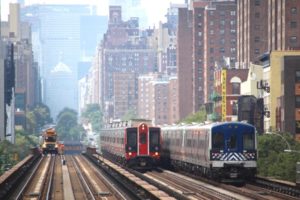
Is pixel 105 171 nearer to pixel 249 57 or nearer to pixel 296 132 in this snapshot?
pixel 296 132

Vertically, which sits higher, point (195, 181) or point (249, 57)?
point (249, 57)

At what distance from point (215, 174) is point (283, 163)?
16131 mm

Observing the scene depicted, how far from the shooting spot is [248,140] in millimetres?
62375

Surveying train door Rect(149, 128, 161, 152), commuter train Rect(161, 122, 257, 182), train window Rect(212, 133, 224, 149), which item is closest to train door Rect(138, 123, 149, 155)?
train door Rect(149, 128, 161, 152)

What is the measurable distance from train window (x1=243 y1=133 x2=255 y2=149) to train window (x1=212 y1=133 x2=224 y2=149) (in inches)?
47.7

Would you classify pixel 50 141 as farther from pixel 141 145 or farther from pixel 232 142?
pixel 232 142

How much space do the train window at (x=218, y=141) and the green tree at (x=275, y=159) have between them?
9.07m

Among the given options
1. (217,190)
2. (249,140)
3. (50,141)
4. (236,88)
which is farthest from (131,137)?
(236,88)

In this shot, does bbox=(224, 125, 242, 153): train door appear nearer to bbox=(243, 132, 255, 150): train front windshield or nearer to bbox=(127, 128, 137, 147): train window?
bbox=(243, 132, 255, 150): train front windshield

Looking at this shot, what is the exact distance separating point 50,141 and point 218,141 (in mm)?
91579

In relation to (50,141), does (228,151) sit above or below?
above

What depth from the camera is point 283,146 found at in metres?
98.8

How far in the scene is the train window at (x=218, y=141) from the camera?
62.2m

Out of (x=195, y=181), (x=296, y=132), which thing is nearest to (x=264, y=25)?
(x=296, y=132)
